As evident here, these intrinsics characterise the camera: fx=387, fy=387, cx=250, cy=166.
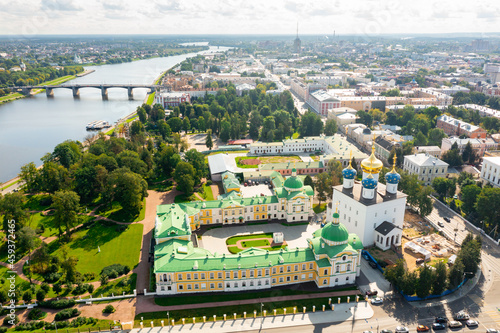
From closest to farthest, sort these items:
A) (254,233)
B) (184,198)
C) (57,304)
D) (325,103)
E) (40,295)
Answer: (57,304)
(40,295)
(254,233)
(184,198)
(325,103)

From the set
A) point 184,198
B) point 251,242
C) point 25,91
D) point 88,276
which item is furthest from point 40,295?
point 25,91

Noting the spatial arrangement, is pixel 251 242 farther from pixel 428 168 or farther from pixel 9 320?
pixel 428 168

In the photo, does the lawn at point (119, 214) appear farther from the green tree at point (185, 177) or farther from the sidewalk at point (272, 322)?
the sidewalk at point (272, 322)

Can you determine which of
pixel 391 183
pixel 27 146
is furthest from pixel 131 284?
pixel 27 146

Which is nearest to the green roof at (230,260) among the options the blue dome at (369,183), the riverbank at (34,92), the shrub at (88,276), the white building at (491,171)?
the shrub at (88,276)

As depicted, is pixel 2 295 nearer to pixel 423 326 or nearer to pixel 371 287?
pixel 371 287

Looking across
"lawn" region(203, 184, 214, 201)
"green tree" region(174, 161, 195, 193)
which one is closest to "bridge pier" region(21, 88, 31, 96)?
"green tree" region(174, 161, 195, 193)
